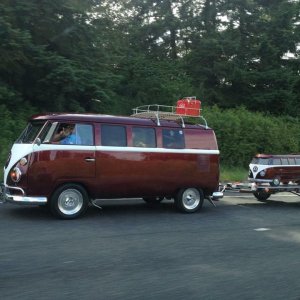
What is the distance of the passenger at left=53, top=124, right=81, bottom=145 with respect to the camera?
34.9 feet

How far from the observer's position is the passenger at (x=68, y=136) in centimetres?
1065

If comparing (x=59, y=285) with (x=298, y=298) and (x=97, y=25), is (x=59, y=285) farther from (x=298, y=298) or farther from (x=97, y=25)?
(x=97, y=25)

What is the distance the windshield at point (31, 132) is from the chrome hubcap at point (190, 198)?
12.9 feet

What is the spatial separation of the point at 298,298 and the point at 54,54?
54.4 feet

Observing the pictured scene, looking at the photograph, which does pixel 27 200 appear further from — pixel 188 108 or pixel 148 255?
pixel 188 108

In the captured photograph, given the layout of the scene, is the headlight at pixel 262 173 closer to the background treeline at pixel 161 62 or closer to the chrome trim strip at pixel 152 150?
the chrome trim strip at pixel 152 150

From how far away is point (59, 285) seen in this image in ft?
20.7

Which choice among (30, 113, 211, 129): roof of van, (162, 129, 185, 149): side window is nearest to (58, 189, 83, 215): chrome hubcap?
(30, 113, 211, 129): roof of van

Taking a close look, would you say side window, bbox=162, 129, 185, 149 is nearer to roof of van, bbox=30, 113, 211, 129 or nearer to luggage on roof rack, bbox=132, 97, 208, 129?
roof of van, bbox=30, 113, 211, 129

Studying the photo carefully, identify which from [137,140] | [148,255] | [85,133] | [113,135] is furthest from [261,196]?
[148,255]

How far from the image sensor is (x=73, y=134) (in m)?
10.8

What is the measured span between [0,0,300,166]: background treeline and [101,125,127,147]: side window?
824 cm

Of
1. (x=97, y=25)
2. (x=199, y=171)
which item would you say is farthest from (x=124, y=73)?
(x=199, y=171)

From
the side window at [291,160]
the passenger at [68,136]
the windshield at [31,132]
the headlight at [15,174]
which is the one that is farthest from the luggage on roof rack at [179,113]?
the side window at [291,160]
